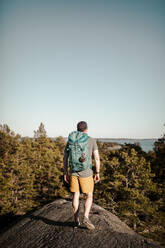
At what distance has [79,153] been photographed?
362 cm

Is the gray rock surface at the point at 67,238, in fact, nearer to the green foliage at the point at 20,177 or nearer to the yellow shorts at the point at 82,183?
the yellow shorts at the point at 82,183

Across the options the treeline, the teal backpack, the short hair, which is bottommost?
the treeline

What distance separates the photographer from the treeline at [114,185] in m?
14.6

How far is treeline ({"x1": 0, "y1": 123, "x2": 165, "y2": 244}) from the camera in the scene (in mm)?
14641

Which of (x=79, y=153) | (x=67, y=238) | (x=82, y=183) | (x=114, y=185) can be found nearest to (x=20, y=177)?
(x=114, y=185)

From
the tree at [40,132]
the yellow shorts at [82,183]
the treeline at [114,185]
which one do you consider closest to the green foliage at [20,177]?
the treeline at [114,185]

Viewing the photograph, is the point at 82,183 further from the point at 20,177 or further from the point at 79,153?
the point at 20,177

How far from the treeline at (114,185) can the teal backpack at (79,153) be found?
1297 centimetres

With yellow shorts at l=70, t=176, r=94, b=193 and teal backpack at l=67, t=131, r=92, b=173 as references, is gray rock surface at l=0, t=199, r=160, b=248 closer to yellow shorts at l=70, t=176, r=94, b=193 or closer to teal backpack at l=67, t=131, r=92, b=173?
yellow shorts at l=70, t=176, r=94, b=193

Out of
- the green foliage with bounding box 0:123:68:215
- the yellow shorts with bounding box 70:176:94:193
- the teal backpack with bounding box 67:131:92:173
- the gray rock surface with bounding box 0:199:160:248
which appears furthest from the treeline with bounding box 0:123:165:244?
the teal backpack with bounding box 67:131:92:173

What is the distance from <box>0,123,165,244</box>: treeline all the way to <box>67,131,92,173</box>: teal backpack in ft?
42.6

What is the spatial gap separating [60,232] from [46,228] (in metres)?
0.82

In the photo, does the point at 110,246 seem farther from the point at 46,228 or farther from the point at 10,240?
the point at 10,240

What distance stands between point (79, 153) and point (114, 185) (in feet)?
46.7
